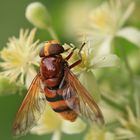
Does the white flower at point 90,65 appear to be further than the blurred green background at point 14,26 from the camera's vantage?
No

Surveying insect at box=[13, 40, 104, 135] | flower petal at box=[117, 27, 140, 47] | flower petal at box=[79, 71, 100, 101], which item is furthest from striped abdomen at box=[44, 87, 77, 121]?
flower petal at box=[117, 27, 140, 47]

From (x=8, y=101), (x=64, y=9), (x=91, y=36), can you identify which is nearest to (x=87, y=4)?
(x=64, y=9)

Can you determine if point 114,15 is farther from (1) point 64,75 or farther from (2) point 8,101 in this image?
(2) point 8,101

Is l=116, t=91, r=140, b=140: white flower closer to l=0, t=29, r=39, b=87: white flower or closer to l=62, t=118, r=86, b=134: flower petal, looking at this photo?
l=62, t=118, r=86, b=134: flower petal

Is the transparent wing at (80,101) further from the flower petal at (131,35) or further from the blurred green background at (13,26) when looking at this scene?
the blurred green background at (13,26)

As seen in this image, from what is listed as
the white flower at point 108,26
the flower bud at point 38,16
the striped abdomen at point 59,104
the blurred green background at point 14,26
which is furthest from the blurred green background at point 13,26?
the striped abdomen at point 59,104

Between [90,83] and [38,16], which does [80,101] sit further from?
[38,16]

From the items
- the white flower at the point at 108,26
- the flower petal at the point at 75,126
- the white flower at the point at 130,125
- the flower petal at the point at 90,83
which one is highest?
the white flower at the point at 108,26
